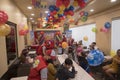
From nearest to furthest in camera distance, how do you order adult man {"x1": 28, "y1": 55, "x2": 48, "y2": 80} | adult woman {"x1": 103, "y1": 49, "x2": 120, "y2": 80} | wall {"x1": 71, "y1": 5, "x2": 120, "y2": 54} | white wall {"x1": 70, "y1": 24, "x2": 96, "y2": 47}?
adult man {"x1": 28, "y1": 55, "x2": 48, "y2": 80} → adult woman {"x1": 103, "y1": 49, "x2": 120, "y2": 80} → wall {"x1": 71, "y1": 5, "x2": 120, "y2": 54} → white wall {"x1": 70, "y1": 24, "x2": 96, "y2": 47}

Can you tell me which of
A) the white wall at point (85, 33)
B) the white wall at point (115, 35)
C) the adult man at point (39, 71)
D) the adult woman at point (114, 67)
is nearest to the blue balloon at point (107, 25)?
the white wall at point (115, 35)

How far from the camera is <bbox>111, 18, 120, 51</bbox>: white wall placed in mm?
6000

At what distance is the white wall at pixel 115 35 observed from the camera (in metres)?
6.00

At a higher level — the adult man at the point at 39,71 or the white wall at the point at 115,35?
the white wall at the point at 115,35

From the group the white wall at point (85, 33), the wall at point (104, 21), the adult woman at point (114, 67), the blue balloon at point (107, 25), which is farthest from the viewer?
the white wall at point (85, 33)

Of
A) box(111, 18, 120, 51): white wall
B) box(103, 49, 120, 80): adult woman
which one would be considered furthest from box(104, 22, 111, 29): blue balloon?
box(103, 49, 120, 80): adult woman

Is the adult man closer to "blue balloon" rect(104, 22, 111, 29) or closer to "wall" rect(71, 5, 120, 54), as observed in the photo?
"wall" rect(71, 5, 120, 54)

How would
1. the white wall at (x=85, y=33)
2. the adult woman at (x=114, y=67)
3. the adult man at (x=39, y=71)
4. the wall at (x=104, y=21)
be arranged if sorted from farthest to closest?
the white wall at (x=85, y=33), the wall at (x=104, y=21), the adult woman at (x=114, y=67), the adult man at (x=39, y=71)

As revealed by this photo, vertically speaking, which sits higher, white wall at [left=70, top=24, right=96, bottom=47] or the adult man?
white wall at [left=70, top=24, right=96, bottom=47]

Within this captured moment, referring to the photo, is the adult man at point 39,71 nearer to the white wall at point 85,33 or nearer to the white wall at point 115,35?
the white wall at point 115,35

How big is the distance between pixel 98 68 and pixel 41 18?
249 inches

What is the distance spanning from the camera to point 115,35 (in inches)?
245

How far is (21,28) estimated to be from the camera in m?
6.84

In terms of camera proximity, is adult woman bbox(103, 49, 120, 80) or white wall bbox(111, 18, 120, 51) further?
white wall bbox(111, 18, 120, 51)
